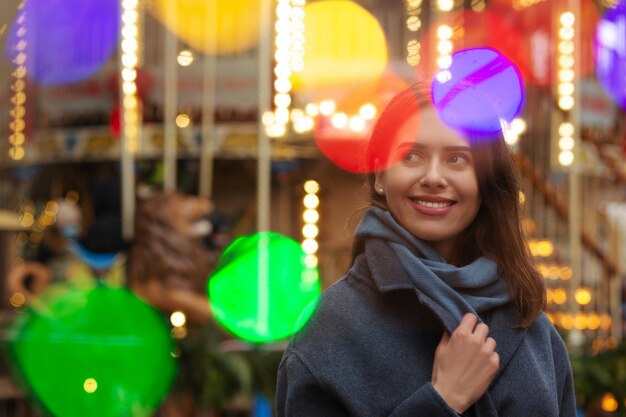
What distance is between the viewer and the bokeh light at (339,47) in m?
8.64

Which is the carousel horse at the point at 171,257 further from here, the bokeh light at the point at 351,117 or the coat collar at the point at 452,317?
the coat collar at the point at 452,317

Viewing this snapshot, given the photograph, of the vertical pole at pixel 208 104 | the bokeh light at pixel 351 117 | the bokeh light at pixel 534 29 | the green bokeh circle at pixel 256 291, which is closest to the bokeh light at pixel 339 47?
the bokeh light at pixel 351 117

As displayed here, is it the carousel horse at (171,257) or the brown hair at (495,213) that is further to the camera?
the carousel horse at (171,257)

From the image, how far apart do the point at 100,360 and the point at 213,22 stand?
4.27 metres

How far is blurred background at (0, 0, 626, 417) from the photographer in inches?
213

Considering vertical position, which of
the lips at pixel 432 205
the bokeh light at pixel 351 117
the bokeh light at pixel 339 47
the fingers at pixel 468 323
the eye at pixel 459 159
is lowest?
the fingers at pixel 468 323

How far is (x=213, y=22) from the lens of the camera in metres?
8.98

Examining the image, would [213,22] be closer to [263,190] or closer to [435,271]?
[263,190]

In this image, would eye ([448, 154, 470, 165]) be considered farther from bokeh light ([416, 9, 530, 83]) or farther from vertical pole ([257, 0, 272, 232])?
bokeh light ([416, 9, 530, 83])

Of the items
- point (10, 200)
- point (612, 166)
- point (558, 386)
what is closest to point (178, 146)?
point (10, 200)

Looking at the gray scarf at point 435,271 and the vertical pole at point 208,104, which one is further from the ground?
the vertical pole at point 208,104

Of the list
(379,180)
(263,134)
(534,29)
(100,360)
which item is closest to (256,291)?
(263,134)

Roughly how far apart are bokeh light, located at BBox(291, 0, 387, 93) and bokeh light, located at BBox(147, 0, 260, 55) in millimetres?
564

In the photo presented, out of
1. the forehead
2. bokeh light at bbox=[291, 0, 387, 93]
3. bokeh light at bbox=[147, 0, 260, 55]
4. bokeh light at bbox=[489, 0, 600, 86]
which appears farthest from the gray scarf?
bokeh light at bbox=[147, 0, 260, 55]
